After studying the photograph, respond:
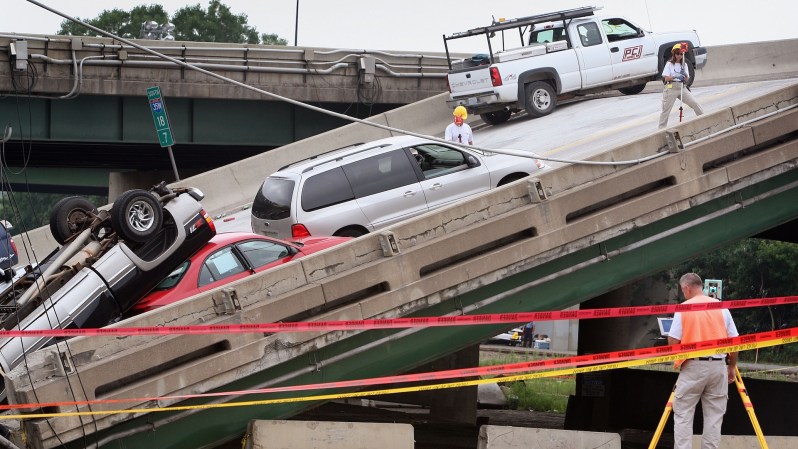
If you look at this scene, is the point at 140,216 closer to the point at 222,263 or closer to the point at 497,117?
the point at 222,263

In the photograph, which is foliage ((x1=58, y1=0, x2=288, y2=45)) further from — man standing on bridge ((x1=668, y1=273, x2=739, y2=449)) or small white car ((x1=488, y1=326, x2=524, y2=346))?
man standing on bridge ((x1=668, y1=273, x2=739, y2=449))

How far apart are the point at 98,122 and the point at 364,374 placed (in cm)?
1998

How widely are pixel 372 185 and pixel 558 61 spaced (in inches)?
437

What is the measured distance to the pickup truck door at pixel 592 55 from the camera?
26750 mm

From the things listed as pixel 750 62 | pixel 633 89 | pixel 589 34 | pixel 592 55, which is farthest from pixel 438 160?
pixel 750 62

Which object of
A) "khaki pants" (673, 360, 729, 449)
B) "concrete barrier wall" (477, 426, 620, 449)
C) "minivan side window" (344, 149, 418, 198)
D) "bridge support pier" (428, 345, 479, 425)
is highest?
"minivan side window" (344, 149, 418, 198)

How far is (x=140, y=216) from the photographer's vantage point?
1357 cm

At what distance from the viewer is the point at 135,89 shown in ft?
102

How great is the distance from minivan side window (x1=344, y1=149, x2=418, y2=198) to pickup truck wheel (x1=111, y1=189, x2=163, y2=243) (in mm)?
3583

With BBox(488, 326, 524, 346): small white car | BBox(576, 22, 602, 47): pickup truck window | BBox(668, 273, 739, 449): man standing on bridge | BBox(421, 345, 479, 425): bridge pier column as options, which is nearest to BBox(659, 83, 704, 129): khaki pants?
BBox(576, 22, 602, 47): pickup truck window

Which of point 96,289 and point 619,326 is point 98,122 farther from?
point 96,289

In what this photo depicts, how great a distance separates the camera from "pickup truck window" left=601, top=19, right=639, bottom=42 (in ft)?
88.4

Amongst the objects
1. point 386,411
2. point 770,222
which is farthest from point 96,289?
point 386,411

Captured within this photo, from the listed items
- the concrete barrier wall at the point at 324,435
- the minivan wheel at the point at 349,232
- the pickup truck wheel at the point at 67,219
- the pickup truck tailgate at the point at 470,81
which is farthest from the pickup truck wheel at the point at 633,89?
the concrete barrier wall at the point at 324,435
